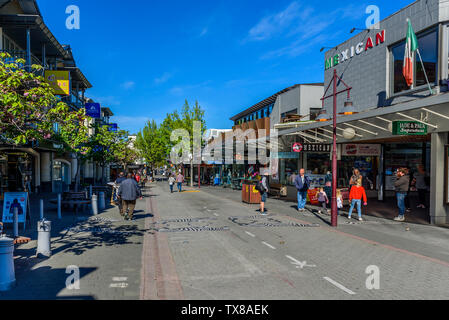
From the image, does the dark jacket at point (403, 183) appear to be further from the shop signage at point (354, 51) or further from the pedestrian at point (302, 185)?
the shop signage at point (354, 51)

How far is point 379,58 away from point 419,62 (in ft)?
9.60

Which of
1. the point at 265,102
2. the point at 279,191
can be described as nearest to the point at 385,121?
the point at 279,191

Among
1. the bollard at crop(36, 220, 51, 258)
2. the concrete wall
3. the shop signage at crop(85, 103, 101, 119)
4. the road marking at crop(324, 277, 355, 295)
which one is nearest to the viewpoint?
the road marking at crop(324, 277, 355, 295)

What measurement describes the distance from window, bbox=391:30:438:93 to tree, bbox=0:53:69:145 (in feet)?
41.5

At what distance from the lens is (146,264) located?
22.4 ft

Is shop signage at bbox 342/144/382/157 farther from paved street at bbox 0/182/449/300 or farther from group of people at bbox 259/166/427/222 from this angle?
paved street at bbox 0/182/449/300

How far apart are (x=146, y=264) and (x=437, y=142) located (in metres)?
10.3

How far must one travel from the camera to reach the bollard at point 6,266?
5.34 m

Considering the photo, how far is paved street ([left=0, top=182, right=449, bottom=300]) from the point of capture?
5332 mm

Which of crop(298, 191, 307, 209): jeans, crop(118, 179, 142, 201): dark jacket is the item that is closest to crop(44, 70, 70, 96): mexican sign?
crop(118, 179, 142, 201): dark jacket

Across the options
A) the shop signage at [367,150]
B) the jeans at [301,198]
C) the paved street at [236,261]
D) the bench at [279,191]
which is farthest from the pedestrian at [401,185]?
the bench at [279,191]

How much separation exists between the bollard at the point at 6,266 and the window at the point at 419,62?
549 inches
